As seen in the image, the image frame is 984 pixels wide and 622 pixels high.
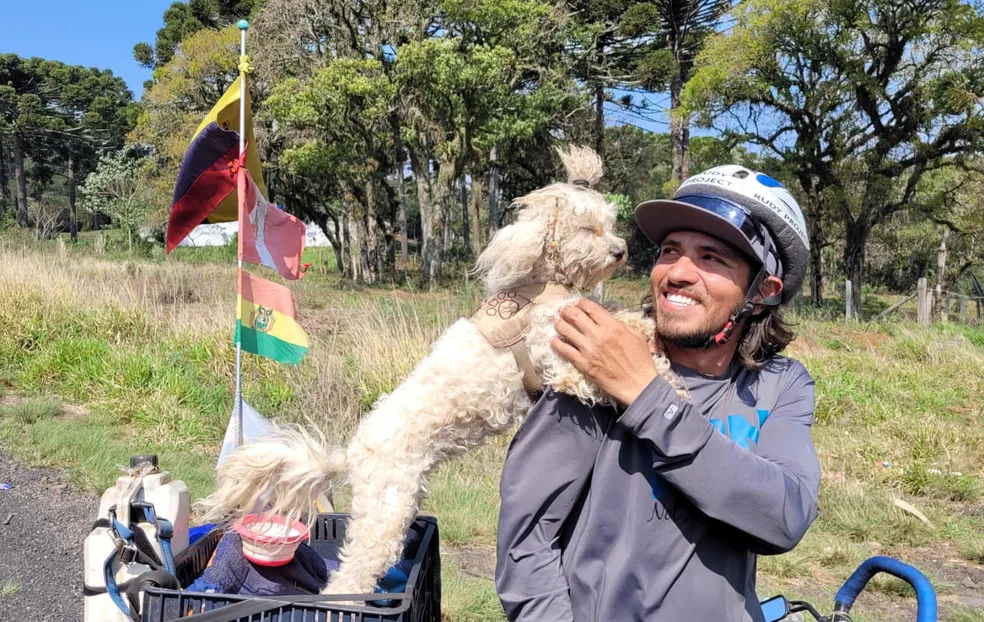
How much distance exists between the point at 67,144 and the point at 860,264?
55.8 meters

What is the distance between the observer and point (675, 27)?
1157 inches

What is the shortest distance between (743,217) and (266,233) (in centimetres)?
317

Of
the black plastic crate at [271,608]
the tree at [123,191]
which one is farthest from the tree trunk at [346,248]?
the black plastic crate at [271,608]

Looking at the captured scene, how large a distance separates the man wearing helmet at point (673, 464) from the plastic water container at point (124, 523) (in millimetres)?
1074

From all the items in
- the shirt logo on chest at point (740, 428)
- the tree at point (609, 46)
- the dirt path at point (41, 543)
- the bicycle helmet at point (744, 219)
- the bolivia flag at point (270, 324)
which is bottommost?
the dirt path at point (41, 543)

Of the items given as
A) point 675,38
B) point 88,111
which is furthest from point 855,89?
point 88,111

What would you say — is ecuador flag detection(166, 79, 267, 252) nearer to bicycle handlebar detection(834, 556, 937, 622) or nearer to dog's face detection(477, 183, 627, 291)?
dog's face detection(477, 183, 627, 291)

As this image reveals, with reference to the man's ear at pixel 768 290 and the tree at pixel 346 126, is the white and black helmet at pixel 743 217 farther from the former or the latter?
the tree at pixel 346 126

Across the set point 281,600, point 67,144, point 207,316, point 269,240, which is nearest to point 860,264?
point 207,316

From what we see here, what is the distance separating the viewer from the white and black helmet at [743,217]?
5.57 feet

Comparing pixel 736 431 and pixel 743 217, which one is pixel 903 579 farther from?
pixel 743 217

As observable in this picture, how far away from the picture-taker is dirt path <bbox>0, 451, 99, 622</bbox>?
142 inches

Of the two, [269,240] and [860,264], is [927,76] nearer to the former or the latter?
[860,264]

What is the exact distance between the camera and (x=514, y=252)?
8.68ft
